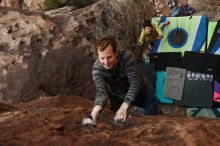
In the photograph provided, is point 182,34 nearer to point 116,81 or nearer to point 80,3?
point 80,3

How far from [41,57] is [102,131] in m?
4.42

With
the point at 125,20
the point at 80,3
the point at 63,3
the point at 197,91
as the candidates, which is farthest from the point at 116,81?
the point at 63,3

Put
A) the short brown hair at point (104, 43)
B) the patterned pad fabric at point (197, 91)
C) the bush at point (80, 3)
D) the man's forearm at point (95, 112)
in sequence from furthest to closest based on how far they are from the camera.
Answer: the bush at point (80, 3)
the patterned pad fabric at point (197, 91)
the short brown hair at point (104, 43)
the man's forearm at point (95, 112)

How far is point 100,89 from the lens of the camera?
3848 mm

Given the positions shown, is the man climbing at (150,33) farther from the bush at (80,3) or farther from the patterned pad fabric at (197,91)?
the bush at (80,3)

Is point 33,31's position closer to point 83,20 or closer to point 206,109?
point 83,20

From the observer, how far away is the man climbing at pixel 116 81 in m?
3.62

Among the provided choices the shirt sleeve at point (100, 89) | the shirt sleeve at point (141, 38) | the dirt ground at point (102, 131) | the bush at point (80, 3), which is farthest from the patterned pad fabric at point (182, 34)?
the dirt ground at point (102, 131)

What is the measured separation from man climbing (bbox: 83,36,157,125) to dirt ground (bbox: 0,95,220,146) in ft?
0.40

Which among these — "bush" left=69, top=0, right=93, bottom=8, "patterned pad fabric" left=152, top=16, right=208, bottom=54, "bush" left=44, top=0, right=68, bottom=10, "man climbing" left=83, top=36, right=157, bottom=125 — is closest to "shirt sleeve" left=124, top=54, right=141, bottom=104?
"man climbing" left=83, top=36, right=157, bottom=125

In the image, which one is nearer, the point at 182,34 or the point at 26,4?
the point at 182,34

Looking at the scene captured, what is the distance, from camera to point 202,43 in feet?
25.7

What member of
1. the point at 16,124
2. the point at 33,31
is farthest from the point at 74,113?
the point at 33,31

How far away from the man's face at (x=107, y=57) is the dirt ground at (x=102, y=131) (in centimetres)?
43
